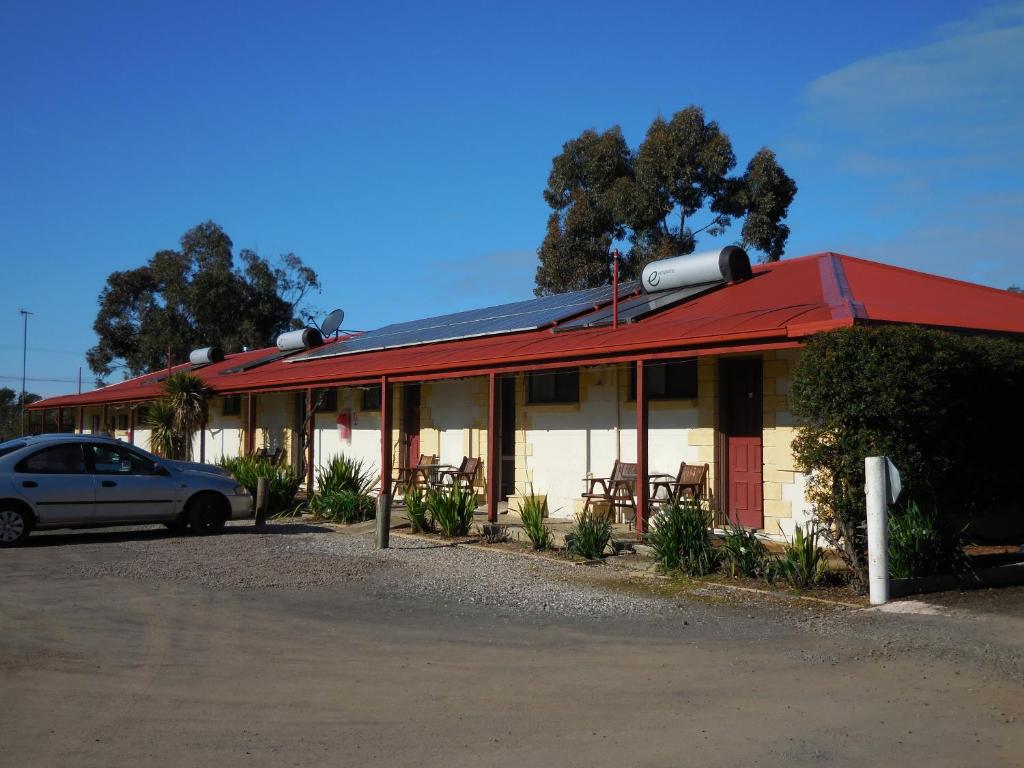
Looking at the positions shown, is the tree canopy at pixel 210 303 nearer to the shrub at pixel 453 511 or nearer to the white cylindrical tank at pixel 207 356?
the white cylindrical tank at pixel 207 356

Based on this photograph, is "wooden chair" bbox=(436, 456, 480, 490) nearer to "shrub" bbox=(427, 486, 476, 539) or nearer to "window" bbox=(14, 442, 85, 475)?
"shrub" bbox=(427, 486, 476, 539)

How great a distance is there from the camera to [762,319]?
418 inches

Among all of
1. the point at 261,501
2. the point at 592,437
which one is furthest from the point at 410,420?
the point at 592,437

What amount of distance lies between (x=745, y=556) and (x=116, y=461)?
332 inches

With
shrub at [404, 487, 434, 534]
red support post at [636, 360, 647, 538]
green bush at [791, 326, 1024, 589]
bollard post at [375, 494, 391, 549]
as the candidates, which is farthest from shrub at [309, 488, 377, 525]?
green bush at [791, 326, 1024, 589]

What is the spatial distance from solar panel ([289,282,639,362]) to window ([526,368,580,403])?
835 mm

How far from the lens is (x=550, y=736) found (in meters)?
5.00

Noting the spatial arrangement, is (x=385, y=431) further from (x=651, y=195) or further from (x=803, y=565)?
(x=651, y=195)

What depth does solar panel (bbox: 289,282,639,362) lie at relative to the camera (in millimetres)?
16812

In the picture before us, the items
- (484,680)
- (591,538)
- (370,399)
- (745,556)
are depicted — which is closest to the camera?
(484,680)

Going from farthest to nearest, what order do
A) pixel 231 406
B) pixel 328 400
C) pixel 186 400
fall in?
pixel 231 406 < pixel 186 400 < pixel 328 400

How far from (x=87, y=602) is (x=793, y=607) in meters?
6.20

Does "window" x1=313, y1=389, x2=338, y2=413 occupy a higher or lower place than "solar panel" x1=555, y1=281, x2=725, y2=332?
lower

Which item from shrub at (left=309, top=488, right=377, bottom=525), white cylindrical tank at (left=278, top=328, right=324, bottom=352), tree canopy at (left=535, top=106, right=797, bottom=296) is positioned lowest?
shrub at (left=309, top=488, right=377, bottom=525)
